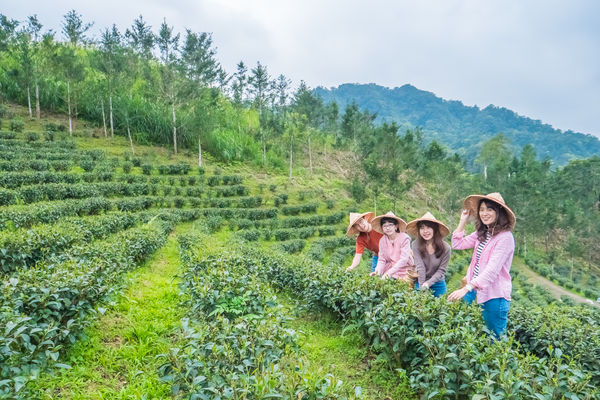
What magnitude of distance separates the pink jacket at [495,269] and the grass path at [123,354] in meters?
A: 3.01

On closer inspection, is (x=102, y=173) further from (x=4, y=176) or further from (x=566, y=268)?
(x=566, y=268)

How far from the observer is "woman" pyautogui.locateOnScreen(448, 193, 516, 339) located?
310 cm

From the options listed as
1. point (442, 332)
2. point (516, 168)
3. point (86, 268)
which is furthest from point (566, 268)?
point (86, 268)

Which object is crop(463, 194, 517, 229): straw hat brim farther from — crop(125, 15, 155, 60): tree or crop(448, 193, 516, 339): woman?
crop(125, 15, 155, 60): tree

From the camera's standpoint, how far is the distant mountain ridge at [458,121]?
108 meters

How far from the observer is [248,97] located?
34.8 m

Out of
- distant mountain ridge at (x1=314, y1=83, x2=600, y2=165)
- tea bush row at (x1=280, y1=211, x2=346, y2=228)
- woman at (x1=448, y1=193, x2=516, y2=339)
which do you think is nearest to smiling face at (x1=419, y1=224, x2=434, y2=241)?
woman at (x1=448, y1=193, x2=516, y2=339)

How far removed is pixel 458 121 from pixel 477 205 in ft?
536

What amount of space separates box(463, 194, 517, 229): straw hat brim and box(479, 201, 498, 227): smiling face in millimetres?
86

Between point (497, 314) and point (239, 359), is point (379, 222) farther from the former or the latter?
point (239, 359)

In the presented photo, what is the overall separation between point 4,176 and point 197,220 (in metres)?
6.88

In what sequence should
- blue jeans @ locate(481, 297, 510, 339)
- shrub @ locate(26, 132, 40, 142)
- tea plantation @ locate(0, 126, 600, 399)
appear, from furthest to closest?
shrub @ locate(26, 132, 40, 142) < blue jeans @ locate(481, 297, 510, 339) < tea plantation @ locate(0, 126, 600, 399)

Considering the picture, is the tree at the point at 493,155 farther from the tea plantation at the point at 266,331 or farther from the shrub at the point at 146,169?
the tea plantation at the point at 266,331

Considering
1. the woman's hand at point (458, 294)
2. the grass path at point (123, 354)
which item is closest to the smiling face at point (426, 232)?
the woman's hand at point (458, 294)
